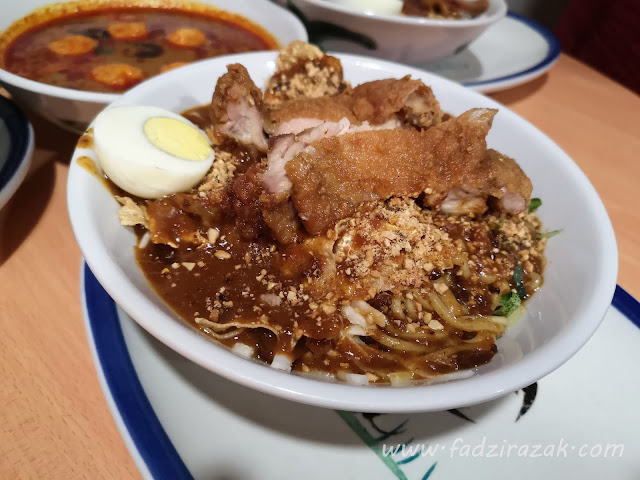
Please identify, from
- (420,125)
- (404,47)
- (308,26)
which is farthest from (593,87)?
(420,125)

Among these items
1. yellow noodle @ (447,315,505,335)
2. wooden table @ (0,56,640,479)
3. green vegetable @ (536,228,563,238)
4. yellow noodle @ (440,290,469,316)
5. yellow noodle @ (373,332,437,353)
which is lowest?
wooden table @ (0,56,640,479)

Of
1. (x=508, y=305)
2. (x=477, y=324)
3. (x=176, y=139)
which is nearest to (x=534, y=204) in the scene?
(x=508, y=305)

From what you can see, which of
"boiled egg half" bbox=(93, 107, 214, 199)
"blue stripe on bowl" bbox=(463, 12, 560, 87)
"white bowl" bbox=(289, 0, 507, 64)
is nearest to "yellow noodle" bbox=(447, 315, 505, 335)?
"boiled egg half" bbox=(93, 107, 214, 199)

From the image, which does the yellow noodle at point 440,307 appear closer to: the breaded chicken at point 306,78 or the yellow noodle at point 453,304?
the yellow noodle at point 453,304

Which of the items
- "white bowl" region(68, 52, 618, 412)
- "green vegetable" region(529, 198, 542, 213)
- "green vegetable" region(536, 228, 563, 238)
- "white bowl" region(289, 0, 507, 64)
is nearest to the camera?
"white bowl" region(68, 52, 618, 412)

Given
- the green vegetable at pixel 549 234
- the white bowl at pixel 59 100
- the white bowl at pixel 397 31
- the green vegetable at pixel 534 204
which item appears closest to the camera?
the green vegetable at pixel 549 234

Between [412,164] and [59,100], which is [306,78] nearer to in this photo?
[412,164]

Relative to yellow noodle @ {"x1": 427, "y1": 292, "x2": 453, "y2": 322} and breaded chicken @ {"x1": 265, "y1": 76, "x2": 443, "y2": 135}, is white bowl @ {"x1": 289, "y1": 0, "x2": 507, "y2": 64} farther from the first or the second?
yellow noodle @ {"x1": 427, "y1": 292, "x2": 453, "y2": 322}

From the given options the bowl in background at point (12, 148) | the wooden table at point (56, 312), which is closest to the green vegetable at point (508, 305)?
the wooden table at point (56, 312)
